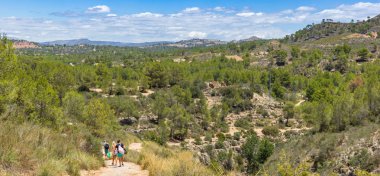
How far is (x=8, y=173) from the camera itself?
7613 mm

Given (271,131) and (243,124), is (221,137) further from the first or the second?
(243,124)

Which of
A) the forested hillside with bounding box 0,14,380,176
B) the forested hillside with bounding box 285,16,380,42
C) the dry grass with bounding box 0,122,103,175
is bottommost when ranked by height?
the forested hillside with bounding box 0,14,380,176

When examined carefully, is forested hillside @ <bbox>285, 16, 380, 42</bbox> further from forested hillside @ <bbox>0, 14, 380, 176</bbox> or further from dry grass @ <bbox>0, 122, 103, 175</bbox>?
dry grass @ <bbox>0, 122, 103, 175</bbox>

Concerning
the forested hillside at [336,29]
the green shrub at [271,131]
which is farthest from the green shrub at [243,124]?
the forested hillside at [336,29]

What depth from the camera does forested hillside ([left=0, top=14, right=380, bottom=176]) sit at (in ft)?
36.7

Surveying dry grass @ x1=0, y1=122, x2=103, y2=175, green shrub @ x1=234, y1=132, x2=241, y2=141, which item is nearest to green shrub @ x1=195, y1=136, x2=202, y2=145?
green shrub @ x1=234, y1=132, x2=241, y2=141

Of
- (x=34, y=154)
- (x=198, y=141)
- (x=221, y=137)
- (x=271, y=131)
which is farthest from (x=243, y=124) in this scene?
(x=34, y=154)

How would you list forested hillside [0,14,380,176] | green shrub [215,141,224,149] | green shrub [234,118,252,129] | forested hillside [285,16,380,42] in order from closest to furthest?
forested hillside [0,14,380,176] < green shrub [215,141,224,149] < green shrub [234,118,252,129] < forested hillside [285,16,380,42]

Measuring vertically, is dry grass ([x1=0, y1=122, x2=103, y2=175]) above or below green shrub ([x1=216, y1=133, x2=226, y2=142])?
above

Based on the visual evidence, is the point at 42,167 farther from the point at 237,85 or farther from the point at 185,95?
the point at 237,85

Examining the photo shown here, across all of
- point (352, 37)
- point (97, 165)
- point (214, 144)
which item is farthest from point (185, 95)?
point (352, 37)

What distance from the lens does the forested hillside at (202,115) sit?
1118 cm

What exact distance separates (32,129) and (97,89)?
77.6m

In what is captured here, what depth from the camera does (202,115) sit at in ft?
240
